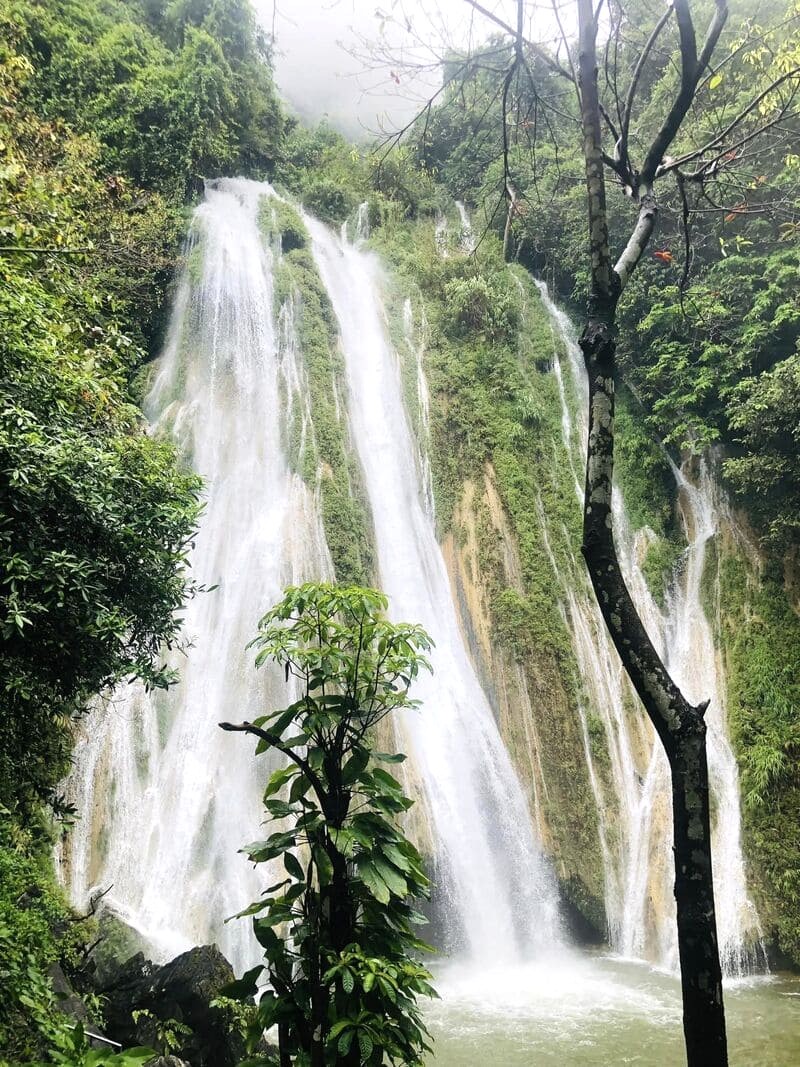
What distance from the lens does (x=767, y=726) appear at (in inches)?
368

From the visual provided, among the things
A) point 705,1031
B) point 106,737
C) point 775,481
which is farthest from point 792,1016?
point 106,737

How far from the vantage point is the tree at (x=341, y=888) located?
2143mm

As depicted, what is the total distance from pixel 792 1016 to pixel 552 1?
27.9ft

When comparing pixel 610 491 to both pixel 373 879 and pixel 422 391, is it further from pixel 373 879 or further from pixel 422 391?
pixel 422 391

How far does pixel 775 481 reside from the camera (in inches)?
413

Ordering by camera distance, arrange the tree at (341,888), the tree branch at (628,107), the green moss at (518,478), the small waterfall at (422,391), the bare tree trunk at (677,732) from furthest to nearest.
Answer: the small waterfall at (422,391) → the green moss at (518,478) → the tree branch at (628,107) → the tree at (341,888) → the bare tree trunk at (677,732)

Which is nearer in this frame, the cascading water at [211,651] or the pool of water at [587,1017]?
the pool of water at [587,1017]

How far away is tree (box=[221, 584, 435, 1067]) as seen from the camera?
214cm

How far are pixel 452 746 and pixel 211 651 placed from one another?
3.65 meters

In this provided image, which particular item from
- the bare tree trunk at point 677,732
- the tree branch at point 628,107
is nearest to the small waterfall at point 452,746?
Result: the bare tree trunk at point 677,732

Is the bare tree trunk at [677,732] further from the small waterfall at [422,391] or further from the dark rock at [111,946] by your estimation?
the small waterfall at [422,391]

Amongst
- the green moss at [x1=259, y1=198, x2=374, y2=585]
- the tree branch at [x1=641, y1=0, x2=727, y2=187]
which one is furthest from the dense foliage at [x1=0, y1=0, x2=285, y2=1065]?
the green moss at [x1=259, y1=198, x2=374, y2=585]

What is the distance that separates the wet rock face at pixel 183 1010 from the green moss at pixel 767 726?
6.63m

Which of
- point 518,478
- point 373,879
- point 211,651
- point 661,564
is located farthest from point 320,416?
point 373,879
